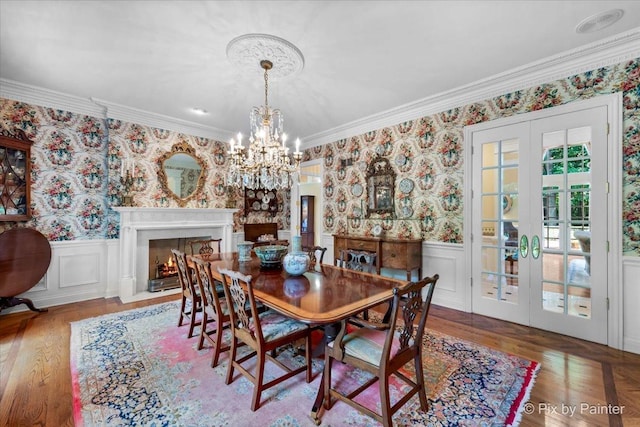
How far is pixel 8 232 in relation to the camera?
3.21 metres

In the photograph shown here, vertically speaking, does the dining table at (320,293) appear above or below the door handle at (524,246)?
below

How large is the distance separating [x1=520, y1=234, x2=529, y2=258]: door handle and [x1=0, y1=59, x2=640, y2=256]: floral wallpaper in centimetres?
64

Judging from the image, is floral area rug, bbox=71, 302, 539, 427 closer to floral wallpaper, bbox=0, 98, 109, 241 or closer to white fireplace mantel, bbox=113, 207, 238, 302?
white fireplace mantel, bbox=113, 207, 238, 302

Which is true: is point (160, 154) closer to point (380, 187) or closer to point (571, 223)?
point (380, 187)

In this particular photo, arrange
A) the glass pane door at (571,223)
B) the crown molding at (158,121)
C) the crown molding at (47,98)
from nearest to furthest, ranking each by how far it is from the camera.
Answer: the glass pane door at (571,223) → the crown molding at (47,98) → the crown molding at (158,121)

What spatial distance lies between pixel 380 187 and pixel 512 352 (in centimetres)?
257

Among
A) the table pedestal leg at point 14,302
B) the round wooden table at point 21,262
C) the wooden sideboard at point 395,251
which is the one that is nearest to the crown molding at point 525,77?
the wooden sideboard at point 395,251

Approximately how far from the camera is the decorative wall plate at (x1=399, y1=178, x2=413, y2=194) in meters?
3.96

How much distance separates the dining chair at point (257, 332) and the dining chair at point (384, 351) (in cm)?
30

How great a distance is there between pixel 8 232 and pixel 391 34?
15.0 ft

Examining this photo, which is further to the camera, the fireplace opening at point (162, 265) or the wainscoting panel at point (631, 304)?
the fireplace opening at point (162, 265)

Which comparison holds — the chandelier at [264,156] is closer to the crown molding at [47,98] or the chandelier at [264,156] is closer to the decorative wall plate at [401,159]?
the decorative wall plate at [401,159]

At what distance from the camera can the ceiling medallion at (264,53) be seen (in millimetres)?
2373

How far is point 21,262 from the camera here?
3.26 meters
